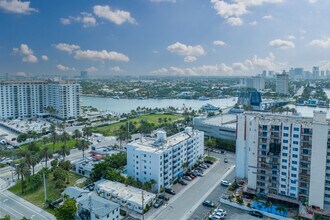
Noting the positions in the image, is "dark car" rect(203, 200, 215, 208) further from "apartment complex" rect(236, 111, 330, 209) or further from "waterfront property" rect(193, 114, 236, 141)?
"waterfront property" rect(193, 114, 236, 141)

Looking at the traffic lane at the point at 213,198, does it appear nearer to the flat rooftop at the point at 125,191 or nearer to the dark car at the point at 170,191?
the dark car at the point at 170,191

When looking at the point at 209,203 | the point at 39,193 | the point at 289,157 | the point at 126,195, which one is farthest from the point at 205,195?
the point at 39,193

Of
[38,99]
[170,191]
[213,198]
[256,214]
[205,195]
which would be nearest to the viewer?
[256,214]

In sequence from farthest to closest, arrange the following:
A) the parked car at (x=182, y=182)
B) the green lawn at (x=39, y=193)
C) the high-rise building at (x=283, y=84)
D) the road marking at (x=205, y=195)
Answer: the high-rise building at (x=283, y=84) → the parked car at (x=182, y=182) → the green lawn at (x=39, y=193) → the road marking at (x=205, y=195)

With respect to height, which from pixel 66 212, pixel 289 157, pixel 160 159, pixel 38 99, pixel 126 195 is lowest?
pixel 126 195

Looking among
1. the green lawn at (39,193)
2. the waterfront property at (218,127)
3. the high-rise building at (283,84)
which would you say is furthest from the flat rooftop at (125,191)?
the high-rise building at (283,84)

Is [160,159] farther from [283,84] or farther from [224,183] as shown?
[283,84]

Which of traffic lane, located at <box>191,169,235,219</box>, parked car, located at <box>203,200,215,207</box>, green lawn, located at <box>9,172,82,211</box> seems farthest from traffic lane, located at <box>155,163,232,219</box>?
green lawn, located at <box>9,172,82,211</box>

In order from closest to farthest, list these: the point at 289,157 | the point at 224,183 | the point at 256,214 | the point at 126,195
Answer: the point at 256,214, the point at 126,195, the point at 289,157, the point at 224,183
